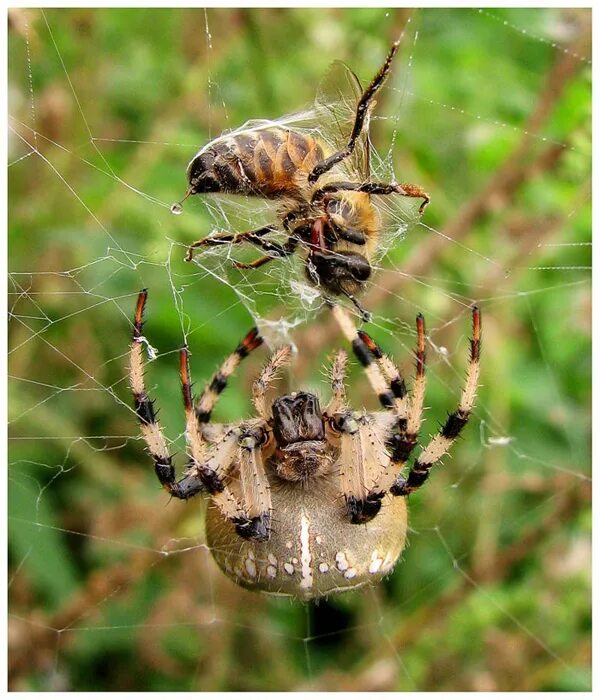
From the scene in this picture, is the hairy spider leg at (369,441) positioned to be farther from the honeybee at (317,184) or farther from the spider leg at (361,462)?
the honeybee at (317,184)

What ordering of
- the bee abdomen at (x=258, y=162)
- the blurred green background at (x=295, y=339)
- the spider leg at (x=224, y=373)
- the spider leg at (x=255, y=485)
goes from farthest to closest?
the blurred green background at (x=295, y=339) → the spider leg at (x=224, y=373) → the spider leg at (x=255, y=485) → the bee abdomen at (x=258, y=162)

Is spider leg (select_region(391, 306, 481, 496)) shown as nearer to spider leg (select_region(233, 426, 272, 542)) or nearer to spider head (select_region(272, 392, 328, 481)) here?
spider head (select_region(272, 392, 328, 481))

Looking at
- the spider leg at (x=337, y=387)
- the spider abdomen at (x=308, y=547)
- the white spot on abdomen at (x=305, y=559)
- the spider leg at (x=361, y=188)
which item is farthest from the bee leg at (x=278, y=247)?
the white spot on abdomen at (x=305, y=559)

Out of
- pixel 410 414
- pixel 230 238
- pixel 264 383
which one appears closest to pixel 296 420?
pixel 264 383

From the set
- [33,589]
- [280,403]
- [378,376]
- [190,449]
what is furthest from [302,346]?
[33,589]

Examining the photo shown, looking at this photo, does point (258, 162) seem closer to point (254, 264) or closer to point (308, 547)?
point (254, 264)
